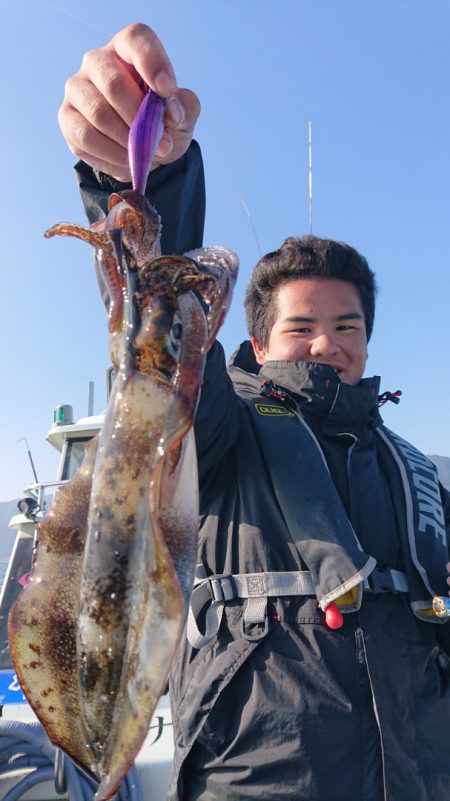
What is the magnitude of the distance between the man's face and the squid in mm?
1901

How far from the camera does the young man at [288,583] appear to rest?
6.56ft

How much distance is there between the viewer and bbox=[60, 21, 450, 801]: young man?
6.56 feet

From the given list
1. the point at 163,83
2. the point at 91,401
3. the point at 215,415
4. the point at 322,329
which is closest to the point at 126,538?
the point at 163,83

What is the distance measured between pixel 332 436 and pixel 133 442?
1967 mm

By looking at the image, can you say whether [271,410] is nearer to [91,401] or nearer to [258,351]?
[258,351]

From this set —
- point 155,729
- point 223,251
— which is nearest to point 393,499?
point 223,251

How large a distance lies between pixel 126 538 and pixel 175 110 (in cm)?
127

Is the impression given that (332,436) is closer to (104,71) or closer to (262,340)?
(262,340)

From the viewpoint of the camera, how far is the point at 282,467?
2.56 m

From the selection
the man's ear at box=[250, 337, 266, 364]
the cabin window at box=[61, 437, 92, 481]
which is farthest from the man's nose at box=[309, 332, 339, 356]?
the cabin window at box=[61, 437, 92, 481]

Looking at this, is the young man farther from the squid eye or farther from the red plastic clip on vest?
the squid eye

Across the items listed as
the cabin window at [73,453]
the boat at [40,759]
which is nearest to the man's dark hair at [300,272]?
the boat at [40,759]

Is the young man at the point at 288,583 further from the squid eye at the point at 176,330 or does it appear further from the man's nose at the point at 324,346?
the squid eye at the point at 176,330

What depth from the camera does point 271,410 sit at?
2889 millimetres
